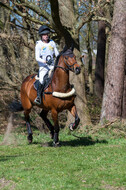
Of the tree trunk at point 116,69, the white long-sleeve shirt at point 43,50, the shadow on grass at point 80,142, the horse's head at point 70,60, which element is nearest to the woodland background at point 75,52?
the tree trunk at point 116,69

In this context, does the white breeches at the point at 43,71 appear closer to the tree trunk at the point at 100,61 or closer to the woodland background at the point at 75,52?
the woodland background at the point at 75,52

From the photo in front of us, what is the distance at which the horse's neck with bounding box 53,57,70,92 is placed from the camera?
9.04 m

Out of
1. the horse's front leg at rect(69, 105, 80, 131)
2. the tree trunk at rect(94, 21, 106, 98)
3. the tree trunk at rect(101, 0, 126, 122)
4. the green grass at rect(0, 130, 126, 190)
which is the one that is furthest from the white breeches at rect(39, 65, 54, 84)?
the tree trunk at rect(94, 21, 106, 98)

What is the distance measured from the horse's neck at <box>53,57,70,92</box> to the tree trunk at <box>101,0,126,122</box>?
356 cm

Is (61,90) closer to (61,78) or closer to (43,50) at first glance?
(61,78)

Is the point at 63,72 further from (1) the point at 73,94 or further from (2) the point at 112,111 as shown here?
(2) the point at 112,111

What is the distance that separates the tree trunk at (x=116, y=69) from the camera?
40.2 feet

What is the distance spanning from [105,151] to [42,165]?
6.70ft

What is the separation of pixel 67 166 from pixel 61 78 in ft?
9.58

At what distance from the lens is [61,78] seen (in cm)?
907

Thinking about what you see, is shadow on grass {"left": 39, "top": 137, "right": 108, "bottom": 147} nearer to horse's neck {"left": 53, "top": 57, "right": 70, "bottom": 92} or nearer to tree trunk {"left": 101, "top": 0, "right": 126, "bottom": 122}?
horse's neck {"left": 53, "top": 57, "right": 70, "bottom": 92}

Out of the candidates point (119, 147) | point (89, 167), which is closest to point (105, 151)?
point (119, 147)

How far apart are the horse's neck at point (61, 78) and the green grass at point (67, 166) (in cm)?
172

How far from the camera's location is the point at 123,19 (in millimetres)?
12281
